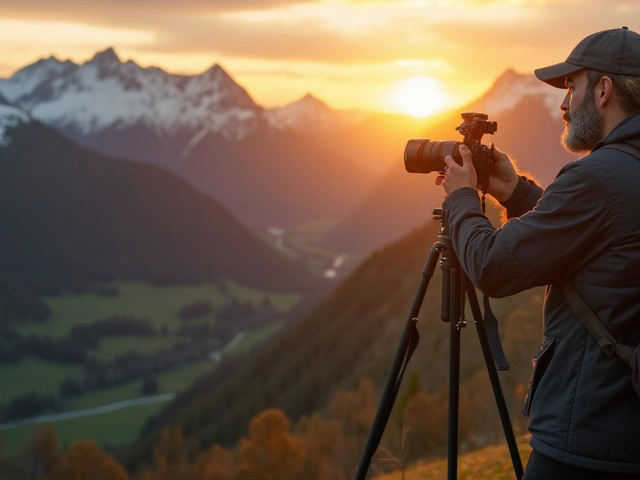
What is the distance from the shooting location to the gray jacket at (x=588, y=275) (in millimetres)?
3057

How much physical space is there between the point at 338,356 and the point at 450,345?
248 ft

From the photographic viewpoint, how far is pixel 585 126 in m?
3.36

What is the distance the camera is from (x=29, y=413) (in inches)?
4166

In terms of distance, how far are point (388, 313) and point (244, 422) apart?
20.2 metres

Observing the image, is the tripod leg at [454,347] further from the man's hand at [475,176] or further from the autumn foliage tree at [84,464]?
the autumn foliage tree at [84,464]

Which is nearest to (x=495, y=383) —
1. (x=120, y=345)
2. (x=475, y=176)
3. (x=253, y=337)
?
(x=475, y=176)

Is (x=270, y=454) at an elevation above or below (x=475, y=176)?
below

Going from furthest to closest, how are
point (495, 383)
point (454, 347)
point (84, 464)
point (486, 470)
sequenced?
point (84, 464) < point (486, 470) < point (454, 347) < point (495, 383)

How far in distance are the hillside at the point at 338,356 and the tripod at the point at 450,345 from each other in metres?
47.3

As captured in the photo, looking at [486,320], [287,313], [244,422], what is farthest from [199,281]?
[486,320]

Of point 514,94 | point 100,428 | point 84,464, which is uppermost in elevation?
point 514,94

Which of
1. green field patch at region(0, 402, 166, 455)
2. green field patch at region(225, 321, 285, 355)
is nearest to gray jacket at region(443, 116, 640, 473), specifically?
green field patch at region(0, 402, 166, 455)

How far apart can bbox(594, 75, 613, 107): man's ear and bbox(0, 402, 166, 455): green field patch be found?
97287 mm

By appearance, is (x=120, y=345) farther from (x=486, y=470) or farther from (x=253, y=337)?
(x=486, y=470)
